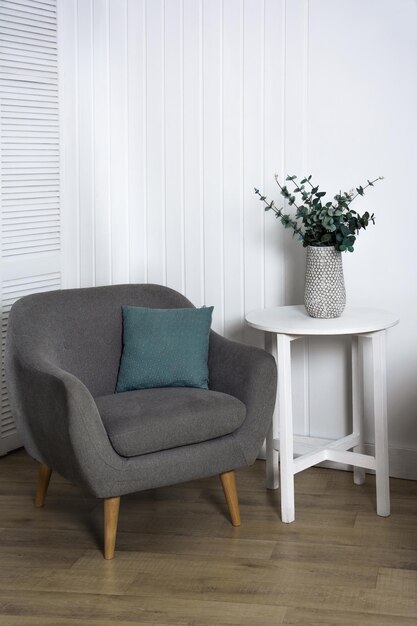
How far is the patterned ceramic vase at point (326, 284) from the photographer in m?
3.28

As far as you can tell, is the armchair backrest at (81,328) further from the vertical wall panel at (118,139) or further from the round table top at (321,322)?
the vertical wall panel at (118,139)

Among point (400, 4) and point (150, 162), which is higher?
point (400, 4)

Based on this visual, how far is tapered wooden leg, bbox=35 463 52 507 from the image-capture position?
131 inches

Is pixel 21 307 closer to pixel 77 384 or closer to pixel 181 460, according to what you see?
pixel 77 384

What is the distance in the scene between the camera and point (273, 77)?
368cm

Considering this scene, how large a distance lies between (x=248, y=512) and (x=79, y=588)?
2.62ft

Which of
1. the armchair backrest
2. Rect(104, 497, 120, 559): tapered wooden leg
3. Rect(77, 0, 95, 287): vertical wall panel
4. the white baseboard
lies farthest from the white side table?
Rect(77, 0, 95, 287): vertical wall panel

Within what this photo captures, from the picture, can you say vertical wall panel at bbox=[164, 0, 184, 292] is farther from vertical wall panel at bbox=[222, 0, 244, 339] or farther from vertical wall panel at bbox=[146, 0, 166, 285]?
vertical wall panel at bbox=[222, 0, 244, 339]

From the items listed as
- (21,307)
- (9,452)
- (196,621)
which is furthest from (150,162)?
(196,621)

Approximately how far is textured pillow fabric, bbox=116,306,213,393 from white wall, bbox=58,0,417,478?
1.74 feet

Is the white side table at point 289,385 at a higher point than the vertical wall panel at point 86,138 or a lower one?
lower

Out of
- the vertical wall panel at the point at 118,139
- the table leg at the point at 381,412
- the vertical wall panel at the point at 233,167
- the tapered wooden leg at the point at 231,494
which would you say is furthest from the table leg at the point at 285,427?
the vertical wall panel at the point at 118,139

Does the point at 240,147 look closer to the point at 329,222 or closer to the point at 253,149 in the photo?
the point at 253,149

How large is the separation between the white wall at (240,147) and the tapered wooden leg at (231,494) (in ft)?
2.48
